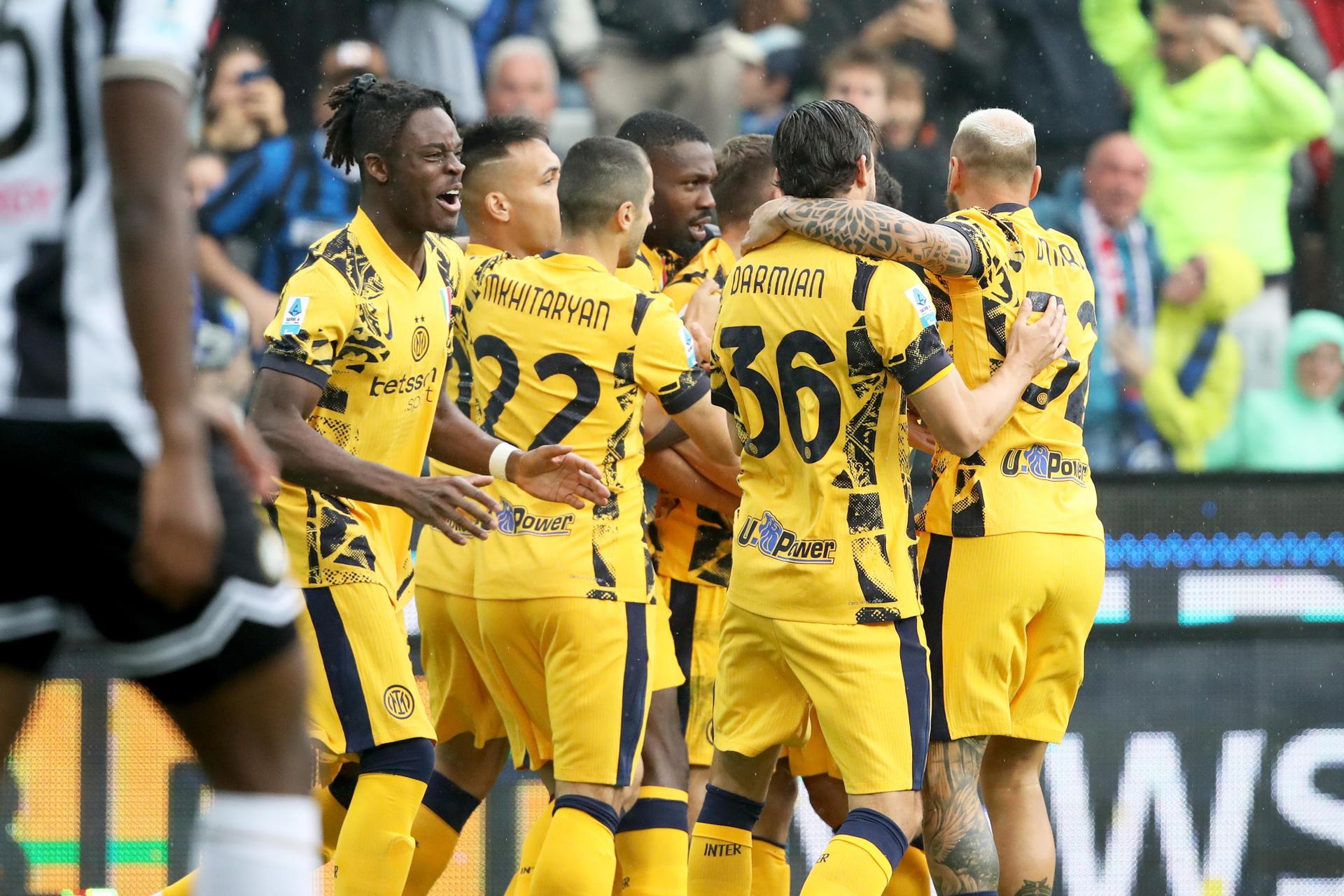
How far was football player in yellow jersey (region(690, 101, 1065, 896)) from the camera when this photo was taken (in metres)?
4.33

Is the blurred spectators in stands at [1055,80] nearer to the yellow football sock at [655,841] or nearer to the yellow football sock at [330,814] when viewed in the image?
the yellow football sock at [655,841]

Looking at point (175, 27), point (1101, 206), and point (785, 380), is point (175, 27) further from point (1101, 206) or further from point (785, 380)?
point (1101, 206)

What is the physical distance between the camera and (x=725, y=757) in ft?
15.3

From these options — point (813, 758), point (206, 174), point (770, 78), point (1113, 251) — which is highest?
point (770, 78)

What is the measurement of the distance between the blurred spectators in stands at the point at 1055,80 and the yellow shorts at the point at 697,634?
2900mm

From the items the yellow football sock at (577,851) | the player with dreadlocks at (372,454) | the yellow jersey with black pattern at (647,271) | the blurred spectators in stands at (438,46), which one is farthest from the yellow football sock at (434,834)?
the blurred spectators in stands at (438,46)

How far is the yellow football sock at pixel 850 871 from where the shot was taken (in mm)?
4211

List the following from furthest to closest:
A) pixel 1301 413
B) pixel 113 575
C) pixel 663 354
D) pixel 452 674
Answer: pixel 1301 413
pixel 452 674
pixel 663 354
pixel 113 575

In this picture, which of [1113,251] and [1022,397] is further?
[1113,251]

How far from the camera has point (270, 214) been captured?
719cm

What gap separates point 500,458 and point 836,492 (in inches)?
37.6

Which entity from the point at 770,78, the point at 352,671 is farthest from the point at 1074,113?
the point at 352,671

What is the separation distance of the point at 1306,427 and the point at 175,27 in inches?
241

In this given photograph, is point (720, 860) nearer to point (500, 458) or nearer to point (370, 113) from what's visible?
point (500, 458)
